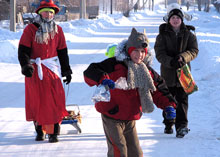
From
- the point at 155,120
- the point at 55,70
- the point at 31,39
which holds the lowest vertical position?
the point at 155,120

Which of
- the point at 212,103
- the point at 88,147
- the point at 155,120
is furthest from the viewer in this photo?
the point at 212,103

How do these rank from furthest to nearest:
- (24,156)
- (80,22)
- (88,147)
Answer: (80,22), (88,147), (24,156)

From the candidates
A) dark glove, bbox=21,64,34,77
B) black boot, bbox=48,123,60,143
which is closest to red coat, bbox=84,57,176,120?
dark glove, bbox=21,64,34,77

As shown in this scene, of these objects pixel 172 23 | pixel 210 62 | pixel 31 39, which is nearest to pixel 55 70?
pixel 31 39

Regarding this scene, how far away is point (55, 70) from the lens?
18.0 ft

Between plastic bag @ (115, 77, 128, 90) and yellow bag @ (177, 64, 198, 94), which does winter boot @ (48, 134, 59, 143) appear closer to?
yellow bag @ (177, 64, 198, 94)

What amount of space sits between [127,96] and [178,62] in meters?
1.53

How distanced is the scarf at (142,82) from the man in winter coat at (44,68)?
1699mm

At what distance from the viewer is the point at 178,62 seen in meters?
5.29

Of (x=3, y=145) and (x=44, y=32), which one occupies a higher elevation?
(x=44, y=32)

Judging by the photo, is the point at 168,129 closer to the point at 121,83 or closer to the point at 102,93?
the point at 121,83

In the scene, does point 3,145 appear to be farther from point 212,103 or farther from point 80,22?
point 80,22

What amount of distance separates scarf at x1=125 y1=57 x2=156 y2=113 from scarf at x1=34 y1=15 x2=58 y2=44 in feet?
5.43

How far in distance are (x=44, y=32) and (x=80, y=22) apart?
96.6 ft
